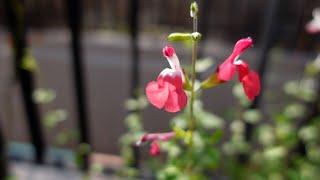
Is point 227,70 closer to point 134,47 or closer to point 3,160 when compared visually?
point 134,47

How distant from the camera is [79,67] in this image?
1266 millimetres

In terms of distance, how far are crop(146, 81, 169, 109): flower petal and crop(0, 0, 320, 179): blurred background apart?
720mm

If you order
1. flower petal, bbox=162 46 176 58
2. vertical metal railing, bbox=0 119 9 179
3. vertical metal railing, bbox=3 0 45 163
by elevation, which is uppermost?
flower petal, bbox=162 46 176 58

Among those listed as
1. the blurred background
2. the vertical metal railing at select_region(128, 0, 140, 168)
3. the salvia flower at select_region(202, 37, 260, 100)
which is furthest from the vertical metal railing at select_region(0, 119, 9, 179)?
the salvia flower at select_region(202, 37, 260, 100)

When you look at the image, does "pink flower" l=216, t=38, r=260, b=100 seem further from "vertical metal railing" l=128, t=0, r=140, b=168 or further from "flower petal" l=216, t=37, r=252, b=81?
"vertical metal railing" l=128, t=0, r=140, b=168

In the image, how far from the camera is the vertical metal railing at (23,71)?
1.22m

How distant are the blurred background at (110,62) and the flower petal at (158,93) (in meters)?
0.72

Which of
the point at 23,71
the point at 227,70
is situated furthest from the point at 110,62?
the point at 227,70

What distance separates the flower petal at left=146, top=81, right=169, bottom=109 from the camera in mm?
573

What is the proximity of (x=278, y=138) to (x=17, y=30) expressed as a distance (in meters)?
0.70

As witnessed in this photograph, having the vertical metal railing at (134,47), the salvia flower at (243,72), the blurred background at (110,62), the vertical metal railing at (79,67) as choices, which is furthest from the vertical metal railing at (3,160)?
the salvia flower at (243,72)

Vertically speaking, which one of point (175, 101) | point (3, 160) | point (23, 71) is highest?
point (175, 101)

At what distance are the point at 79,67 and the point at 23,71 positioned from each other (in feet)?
0.56

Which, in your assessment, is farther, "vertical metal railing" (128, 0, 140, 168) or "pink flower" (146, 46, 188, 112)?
→ "vertical metal railing" (128, 0, 140, 168)
